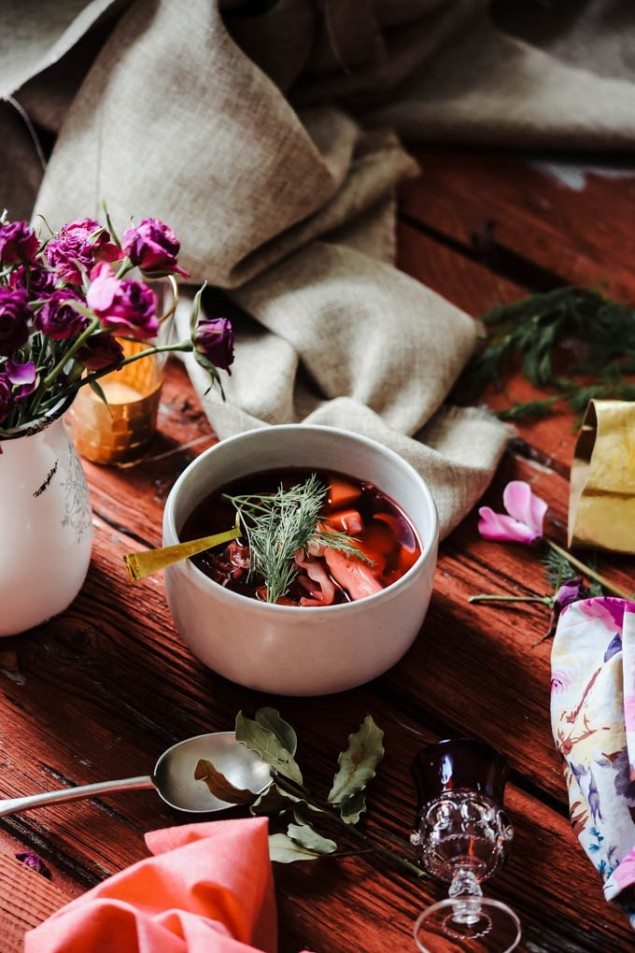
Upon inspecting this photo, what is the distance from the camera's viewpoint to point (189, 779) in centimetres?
85

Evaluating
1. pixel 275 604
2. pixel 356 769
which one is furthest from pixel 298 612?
pixel 356 769

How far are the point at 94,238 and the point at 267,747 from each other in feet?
1.29

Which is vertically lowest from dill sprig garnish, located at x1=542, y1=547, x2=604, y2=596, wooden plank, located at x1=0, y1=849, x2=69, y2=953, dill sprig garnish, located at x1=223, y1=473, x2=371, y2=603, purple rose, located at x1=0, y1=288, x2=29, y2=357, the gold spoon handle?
dill sprig garnish, located at x1=542, y1=547, x2=604, y2=596

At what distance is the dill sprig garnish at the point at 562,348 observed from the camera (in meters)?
1.25

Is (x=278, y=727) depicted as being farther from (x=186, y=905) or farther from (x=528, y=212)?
(x=528, y=212)

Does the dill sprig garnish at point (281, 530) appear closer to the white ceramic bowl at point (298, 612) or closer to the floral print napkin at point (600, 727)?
the white ceramic bowl at point (298, 612)

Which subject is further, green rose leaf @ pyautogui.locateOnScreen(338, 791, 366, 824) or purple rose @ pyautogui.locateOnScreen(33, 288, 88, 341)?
green rose leaf @ pyautogui.locateOnScreen(338, 791, 366, 824)

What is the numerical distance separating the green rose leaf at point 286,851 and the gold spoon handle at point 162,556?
8.5 inches

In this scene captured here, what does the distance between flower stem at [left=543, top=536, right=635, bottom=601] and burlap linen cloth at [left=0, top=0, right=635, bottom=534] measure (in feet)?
0.31

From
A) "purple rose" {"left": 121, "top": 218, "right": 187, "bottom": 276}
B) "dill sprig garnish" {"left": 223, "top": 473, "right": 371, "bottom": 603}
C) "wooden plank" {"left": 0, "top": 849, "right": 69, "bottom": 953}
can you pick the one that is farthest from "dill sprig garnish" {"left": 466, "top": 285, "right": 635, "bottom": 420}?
"wooden plank" {"left": 0, "top": 849, "right": 69, "bottom": 953}

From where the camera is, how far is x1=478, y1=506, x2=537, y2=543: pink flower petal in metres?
1.08

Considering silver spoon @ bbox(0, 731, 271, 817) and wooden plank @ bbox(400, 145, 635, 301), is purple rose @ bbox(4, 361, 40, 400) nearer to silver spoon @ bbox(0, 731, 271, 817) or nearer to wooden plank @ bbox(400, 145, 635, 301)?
silver spoon @ bbox(0, 731, 271, 817)

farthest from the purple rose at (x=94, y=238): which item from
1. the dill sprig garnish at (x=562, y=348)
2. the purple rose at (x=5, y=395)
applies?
the dill sprig garnish at (x=562, y=348)

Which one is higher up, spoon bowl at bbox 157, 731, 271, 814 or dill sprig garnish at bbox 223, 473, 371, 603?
dill sprig garnish at bbox 223, 473, 371, 603
